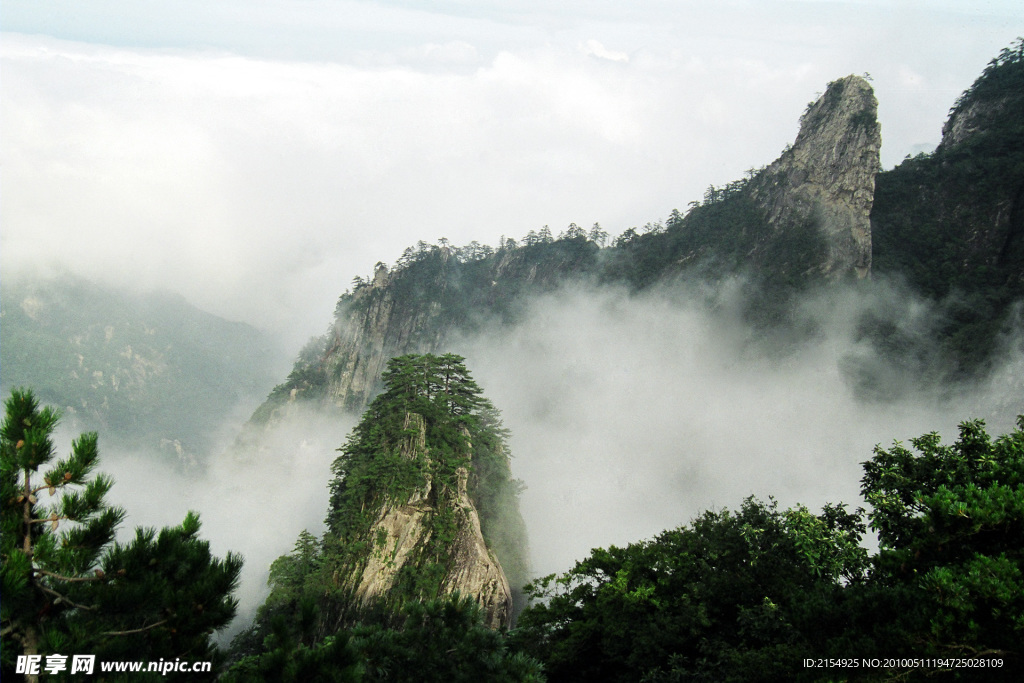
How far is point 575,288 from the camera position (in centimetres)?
9162

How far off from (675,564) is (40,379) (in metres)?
126

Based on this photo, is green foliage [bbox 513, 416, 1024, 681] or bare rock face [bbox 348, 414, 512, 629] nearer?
green foliage [bbox 513, 416, 1024, 681]

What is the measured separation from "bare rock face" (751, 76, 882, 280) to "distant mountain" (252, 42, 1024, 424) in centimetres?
15

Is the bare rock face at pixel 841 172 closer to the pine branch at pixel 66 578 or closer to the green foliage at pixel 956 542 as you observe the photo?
the green foliage at pixel 956 542

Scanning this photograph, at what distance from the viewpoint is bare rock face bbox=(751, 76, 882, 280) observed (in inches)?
2557

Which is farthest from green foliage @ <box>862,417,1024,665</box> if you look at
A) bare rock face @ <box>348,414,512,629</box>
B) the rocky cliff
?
bare rock face @ <box>348,414,512,629</box>

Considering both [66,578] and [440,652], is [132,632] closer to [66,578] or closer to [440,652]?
[66,578]

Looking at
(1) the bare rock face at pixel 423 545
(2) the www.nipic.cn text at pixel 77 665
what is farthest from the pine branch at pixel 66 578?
(1) the bare rock face at pixel 423 545

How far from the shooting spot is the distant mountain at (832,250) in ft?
198

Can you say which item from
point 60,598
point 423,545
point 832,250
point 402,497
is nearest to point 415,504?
point 402,497

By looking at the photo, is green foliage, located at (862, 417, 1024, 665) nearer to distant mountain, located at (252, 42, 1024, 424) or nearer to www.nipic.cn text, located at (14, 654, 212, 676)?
www.nipic.cn text, located at (14, 654, 212, 676)

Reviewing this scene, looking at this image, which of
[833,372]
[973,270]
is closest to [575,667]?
[833,372]

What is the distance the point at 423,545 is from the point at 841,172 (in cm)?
6385

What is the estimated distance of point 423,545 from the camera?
2900cm
